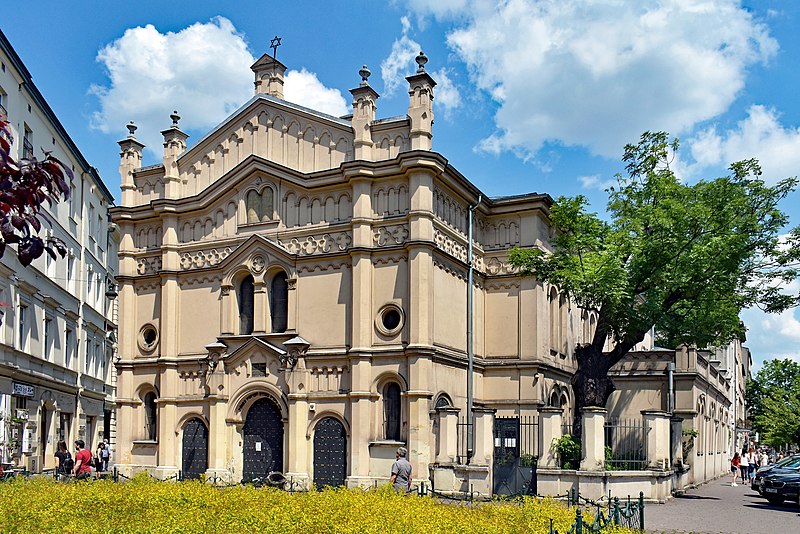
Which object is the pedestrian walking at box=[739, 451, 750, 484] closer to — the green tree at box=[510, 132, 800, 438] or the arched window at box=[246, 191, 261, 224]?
the green tree at box=[510, 132, 800, 438]

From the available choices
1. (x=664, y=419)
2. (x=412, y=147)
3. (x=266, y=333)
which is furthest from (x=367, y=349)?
(x=664, y=419)

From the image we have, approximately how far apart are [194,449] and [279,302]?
20.2 ft

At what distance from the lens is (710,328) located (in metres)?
27.8

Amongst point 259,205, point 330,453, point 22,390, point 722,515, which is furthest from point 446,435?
point 22,390

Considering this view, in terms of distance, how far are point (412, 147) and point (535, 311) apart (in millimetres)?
7732

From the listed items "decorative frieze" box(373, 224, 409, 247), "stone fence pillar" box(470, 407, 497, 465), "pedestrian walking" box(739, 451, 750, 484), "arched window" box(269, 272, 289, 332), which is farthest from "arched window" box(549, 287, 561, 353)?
"pedestrian walking" box(739, 451, 750, 484)

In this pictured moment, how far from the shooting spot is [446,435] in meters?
25.3

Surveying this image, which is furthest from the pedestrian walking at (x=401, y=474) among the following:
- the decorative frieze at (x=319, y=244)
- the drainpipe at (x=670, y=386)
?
the drainpipe at (x=670, y=386)

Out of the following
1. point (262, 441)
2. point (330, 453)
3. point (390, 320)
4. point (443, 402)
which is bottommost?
point (330, 453)

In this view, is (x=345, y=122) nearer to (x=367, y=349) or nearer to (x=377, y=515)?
(x=367, y=349)

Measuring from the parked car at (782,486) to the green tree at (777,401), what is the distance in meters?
36.9

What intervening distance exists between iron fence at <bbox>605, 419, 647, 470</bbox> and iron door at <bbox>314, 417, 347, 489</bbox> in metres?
8.34

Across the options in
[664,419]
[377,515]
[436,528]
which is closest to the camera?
[436,528]

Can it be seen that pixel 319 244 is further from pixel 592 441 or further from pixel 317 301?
pixel 592 441
